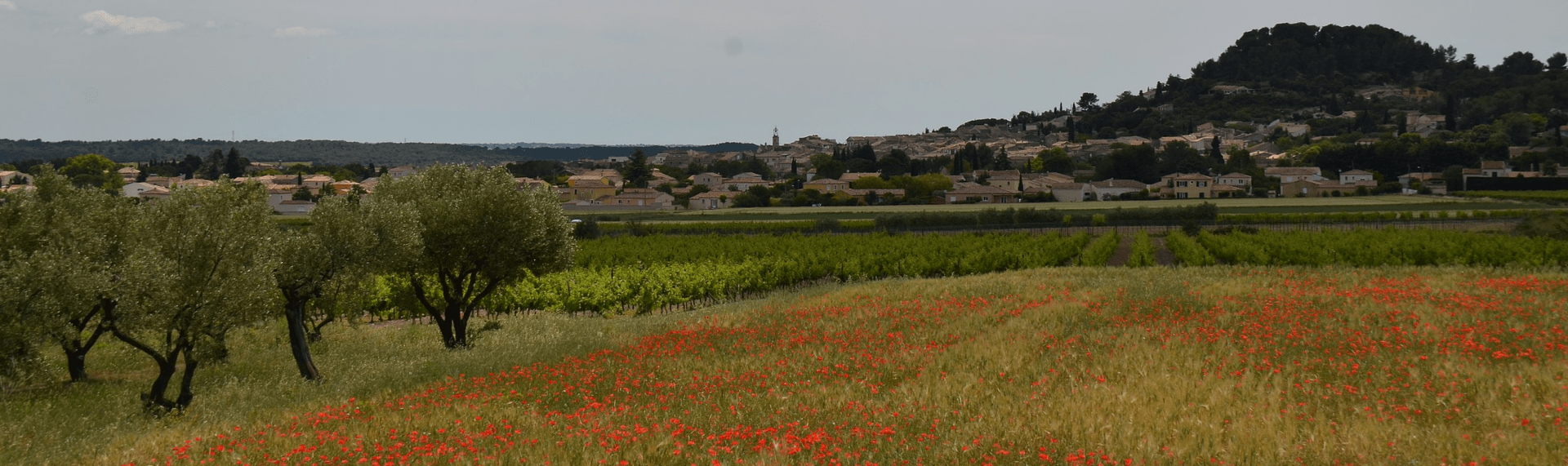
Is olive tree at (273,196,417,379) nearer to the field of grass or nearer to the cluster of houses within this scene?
the field of grass

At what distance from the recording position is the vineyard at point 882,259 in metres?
32.6

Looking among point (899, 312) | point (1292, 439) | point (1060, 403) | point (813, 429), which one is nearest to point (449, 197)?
point (899, 312)

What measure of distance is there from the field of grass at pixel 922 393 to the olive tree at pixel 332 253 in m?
1.62

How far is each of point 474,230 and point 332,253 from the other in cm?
422

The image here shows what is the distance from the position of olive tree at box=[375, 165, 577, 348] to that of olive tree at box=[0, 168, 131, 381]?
5475 mm

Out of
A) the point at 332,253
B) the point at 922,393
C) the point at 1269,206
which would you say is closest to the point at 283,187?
the point at 1269,206

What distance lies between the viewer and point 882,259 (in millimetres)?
42562

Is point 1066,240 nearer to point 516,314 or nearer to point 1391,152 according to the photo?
Answer: point 516,314

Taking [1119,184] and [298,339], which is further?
[1119,184]

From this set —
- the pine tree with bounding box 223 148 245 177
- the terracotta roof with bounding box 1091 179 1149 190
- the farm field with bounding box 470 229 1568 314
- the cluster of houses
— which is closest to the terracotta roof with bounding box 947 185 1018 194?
the terracotta roof with bounding box 1091 179 1149 190

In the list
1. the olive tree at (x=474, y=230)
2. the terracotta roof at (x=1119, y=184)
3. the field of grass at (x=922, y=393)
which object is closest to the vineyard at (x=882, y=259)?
the olive tree at (x=474, y=230)

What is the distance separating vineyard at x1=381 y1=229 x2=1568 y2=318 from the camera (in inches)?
1283

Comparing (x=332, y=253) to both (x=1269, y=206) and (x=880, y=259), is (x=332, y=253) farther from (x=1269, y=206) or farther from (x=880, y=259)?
(x=1269, y=206)

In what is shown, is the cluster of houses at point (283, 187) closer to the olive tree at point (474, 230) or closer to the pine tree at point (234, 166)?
the pine tree at point (234, 166)
